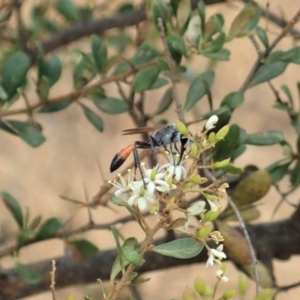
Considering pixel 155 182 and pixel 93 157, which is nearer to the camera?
pixel 155 182

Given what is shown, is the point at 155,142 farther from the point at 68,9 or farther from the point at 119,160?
the point at 68,9

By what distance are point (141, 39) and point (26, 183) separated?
132 cm

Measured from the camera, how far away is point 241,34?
60 centimetres

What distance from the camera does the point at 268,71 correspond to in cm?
60

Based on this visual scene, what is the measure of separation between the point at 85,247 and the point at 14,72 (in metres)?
0.20

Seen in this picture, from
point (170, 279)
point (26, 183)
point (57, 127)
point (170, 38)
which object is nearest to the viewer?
point (170, 38)

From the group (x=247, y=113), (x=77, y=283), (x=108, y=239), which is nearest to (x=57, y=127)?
(x=108, y=239)

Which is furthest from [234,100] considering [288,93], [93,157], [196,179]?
[93,157]

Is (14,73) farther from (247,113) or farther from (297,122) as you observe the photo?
(247,113)

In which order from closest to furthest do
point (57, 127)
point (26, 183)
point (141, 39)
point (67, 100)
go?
point (67, 100) < point (141, 39) < point (26, 183) < point (57, 127)

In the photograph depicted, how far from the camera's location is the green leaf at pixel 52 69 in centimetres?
66

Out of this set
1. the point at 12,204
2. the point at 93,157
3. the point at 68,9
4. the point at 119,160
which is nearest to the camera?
the point at 119,160

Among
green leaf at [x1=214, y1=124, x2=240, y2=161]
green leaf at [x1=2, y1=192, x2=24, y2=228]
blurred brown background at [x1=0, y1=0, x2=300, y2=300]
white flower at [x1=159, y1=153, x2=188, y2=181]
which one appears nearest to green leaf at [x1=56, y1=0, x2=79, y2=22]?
green leaf at [x1=2, y1=192, x2=24, y2=228]

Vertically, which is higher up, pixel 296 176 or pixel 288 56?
pixel 288 56
